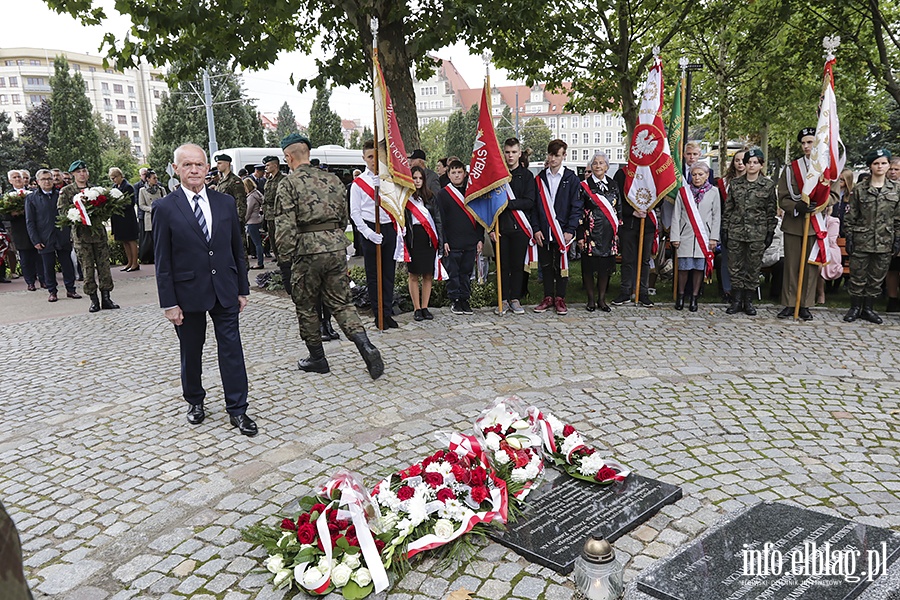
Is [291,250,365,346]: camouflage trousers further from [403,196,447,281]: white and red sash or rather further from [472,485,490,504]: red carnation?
[472,485,490,504]: red carnation

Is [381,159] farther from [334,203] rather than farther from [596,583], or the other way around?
[596,583]

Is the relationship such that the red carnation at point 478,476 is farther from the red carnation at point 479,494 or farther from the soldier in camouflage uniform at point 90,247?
the soldier in camouflage uniform at point 90,247

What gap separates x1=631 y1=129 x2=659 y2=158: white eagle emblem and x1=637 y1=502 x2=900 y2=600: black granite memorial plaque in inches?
258

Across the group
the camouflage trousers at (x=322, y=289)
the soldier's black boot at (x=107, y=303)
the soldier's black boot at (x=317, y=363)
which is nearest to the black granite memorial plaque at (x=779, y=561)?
the camouflage trousers at (x=322, y=289)

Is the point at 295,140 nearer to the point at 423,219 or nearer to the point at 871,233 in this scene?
the point at 423,219

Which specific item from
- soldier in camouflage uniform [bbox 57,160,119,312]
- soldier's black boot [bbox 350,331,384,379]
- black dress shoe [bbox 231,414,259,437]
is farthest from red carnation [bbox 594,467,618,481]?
soldier in camouflage uniform [bbox 57,160,119,312]

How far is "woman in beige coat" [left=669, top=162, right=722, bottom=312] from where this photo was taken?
8.89 metres

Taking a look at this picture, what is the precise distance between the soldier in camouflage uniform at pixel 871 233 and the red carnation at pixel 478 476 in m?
6.53

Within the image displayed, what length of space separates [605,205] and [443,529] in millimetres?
6298

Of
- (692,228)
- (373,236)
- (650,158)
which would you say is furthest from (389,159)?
(692,228)

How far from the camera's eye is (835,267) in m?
8.89

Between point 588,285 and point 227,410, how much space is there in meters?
5.37

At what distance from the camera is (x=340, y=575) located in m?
3.11

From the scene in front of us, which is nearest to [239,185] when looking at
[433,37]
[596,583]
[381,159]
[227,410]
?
[433,37]
